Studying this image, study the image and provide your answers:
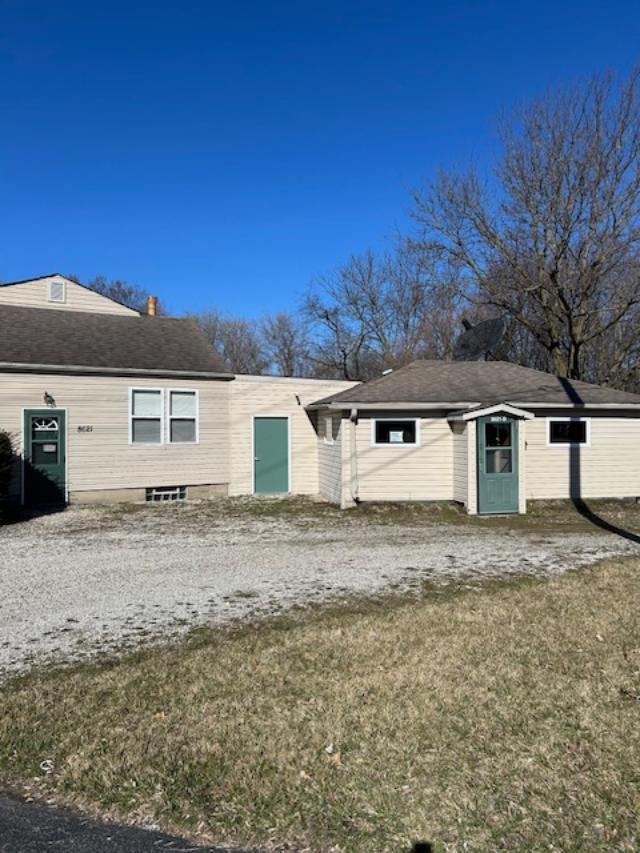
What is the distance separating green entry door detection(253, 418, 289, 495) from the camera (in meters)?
15.3

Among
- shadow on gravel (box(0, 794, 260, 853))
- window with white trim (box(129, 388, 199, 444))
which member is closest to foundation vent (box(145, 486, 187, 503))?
window with white trim (box(129, 388, 199, 444))

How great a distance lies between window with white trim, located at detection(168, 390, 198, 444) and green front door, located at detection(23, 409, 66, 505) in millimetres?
2498

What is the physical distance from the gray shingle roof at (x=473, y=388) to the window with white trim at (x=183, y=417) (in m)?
3.28

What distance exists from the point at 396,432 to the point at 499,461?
2.34 m

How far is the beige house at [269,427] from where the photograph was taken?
12.6 metres

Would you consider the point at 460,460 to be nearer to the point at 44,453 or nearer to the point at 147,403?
the point at 147,403

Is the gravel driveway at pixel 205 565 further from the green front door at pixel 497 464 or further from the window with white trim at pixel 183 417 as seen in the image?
the window with white trim at pixel 183 417

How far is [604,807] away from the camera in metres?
2.66

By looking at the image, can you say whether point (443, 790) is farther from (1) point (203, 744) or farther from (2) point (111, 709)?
(2) point (111, 709)

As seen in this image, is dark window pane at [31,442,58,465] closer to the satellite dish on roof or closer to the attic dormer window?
the attic dormer window

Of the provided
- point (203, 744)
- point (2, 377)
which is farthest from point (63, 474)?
point (203, 744)

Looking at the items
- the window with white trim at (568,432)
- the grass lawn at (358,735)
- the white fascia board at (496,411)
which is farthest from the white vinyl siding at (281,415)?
the grass lawn at (358,735)

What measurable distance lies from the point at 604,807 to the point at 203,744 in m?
2.03

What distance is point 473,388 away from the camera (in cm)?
1391
